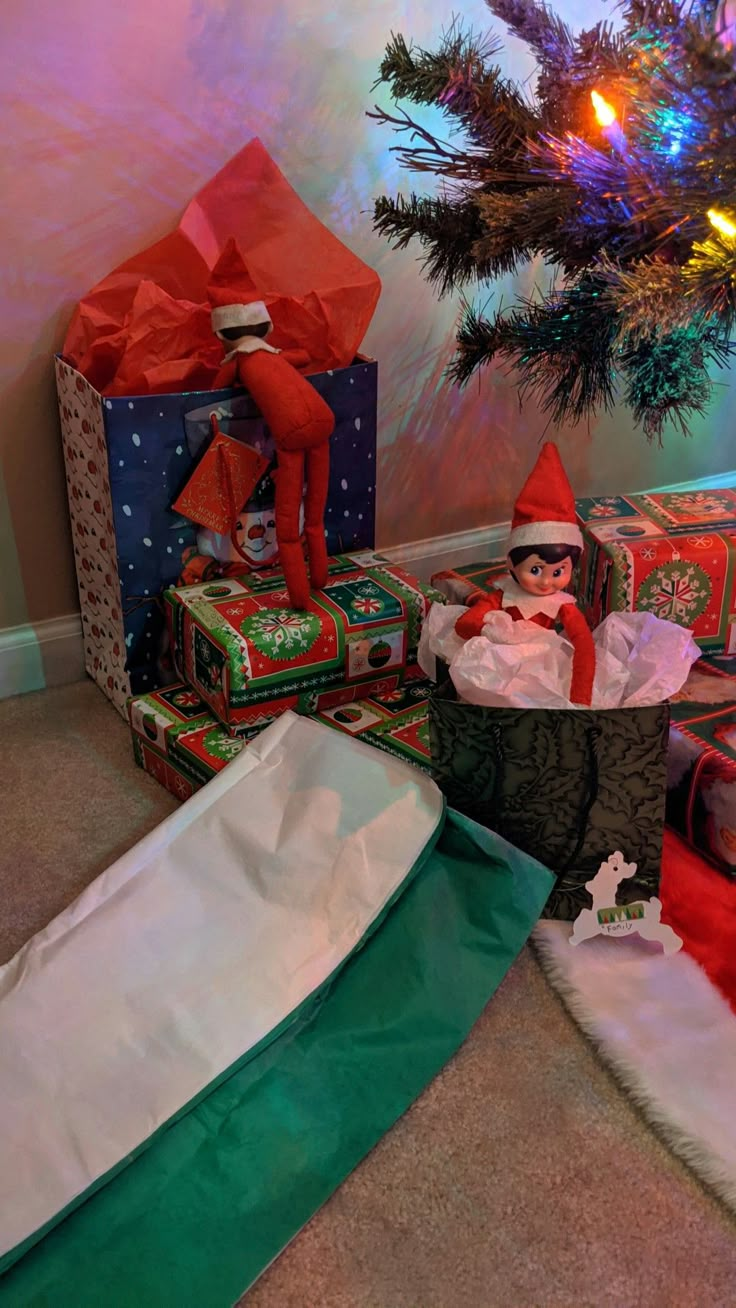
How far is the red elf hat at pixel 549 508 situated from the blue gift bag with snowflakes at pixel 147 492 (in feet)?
1.28

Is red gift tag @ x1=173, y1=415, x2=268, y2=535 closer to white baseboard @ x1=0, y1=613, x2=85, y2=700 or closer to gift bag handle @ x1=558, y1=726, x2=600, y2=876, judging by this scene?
white baseboard @ x1=0, y1=613, x2=85, y2=700

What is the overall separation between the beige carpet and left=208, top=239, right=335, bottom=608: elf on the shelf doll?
1.84 ft

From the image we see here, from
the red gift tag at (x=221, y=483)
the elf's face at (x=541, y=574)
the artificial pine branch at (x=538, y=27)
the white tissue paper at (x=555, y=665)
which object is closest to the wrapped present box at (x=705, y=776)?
the white tissue paper at (x=555, y=665)

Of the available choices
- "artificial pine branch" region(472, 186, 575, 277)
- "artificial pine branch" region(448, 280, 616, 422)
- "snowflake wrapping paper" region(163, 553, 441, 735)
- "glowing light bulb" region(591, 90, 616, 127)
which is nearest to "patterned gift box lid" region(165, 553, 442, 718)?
"snowflake wrapping paper" region(163, 553, 441, 735)

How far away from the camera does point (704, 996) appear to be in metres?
0.97

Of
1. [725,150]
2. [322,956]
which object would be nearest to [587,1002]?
[322,956]

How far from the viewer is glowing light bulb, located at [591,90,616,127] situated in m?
0.93

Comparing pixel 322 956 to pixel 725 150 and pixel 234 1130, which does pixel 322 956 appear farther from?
pixel 725 150

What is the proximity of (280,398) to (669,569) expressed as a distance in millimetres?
516

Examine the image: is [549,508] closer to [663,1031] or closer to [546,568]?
[546,568]

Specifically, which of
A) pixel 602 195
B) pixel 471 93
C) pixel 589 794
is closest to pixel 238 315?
pixel 471 93

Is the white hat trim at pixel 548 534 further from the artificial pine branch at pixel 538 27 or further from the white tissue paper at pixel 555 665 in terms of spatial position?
the artificial pine branch at pixel 538 27

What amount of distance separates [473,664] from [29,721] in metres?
0.69

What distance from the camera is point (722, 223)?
0.86m
